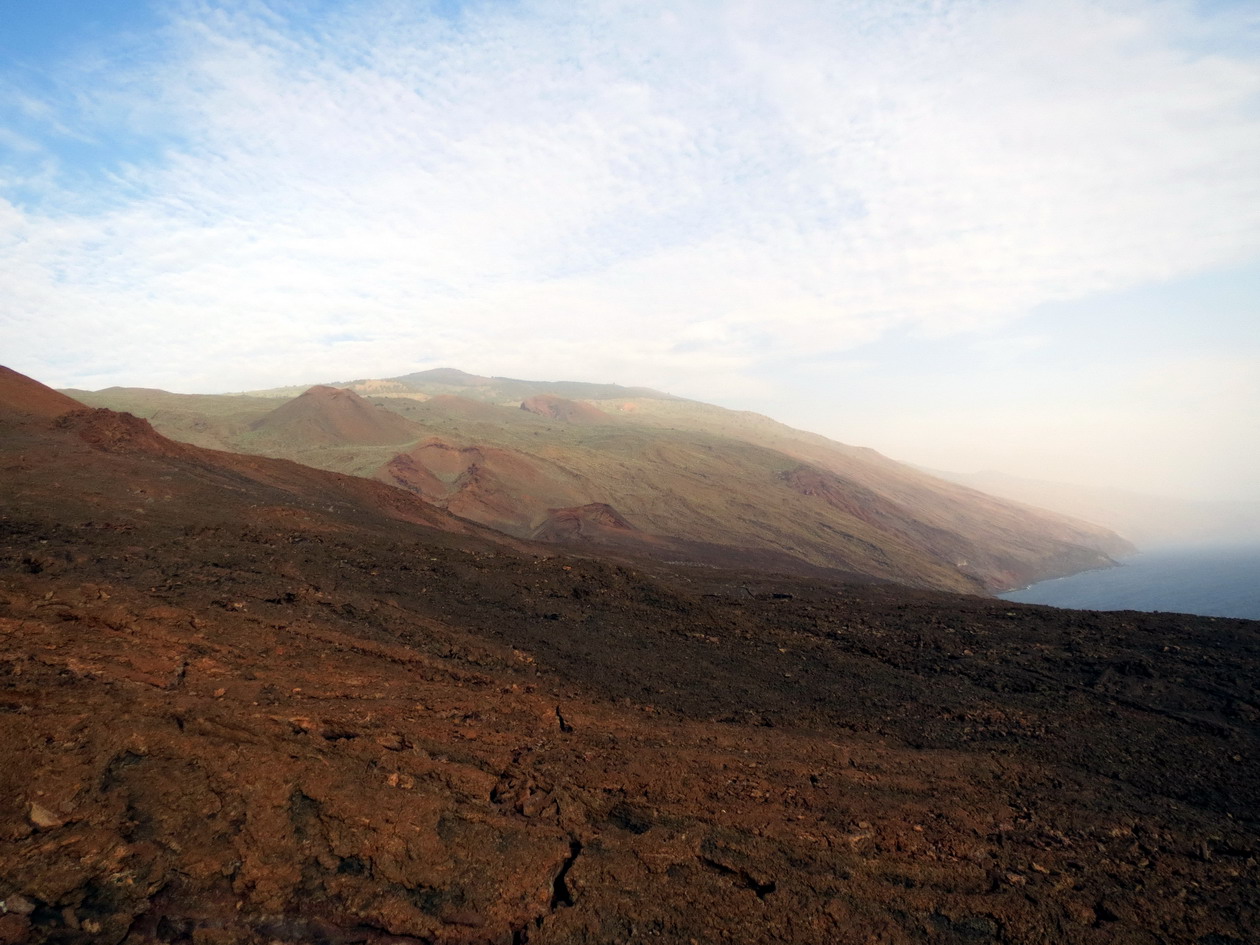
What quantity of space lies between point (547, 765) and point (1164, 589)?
7851 cm

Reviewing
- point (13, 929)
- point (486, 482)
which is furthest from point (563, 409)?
point (13, 929)

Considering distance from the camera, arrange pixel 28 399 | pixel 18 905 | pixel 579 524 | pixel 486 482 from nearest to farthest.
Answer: pixel 18 905
pixel 28 399
pixel 579 524
pixel 486 482

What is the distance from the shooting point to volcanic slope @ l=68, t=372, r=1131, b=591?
4462 cm

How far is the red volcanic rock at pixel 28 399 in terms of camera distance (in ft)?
66.8

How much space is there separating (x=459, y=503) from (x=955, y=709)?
35754 mm

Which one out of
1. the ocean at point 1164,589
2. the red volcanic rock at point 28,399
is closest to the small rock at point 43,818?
the red volcanic rock at point 28,399

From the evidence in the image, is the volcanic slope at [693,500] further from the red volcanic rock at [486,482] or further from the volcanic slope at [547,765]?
the volcanic slope at [547,765]

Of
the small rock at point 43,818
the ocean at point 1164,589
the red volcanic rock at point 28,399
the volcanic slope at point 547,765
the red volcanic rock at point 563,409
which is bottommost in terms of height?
the ocean at point 1164,589

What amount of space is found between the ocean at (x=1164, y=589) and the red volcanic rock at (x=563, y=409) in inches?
3009

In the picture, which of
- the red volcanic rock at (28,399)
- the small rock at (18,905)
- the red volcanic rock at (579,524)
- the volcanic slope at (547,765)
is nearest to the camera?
the small rock at (18,905)

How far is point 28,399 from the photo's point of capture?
2161 cm

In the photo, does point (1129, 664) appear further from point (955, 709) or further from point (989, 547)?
point (989, 547)

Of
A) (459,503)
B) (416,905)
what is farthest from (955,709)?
(459,503)

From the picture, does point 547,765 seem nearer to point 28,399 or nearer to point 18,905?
A: point 18,905
